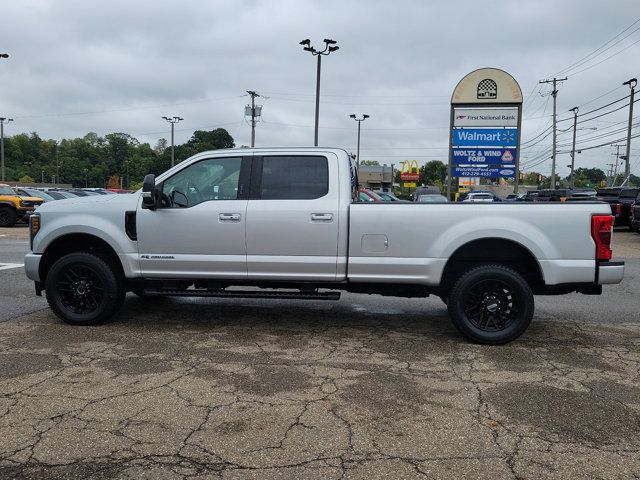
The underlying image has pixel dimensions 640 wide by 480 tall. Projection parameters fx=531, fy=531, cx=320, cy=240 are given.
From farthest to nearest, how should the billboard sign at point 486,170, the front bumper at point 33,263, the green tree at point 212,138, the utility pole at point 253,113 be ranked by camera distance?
the green tree at point 212,138
the utility pole at point 253,113
the billboard sign at point 486,170
the front bumper at point 33,263

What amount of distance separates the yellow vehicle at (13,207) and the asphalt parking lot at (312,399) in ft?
56.9

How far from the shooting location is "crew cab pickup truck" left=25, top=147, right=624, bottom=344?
518 centimetres

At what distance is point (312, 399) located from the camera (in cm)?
393

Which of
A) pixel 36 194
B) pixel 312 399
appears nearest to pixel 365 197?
pixel 312 399

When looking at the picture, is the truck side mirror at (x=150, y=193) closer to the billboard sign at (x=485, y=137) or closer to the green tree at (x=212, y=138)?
the billboard sign at (x=485, y=137)

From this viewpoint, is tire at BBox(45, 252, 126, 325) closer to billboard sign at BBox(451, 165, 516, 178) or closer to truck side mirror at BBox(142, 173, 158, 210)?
truck side mirror at BBox(142, 173, 158, 210)

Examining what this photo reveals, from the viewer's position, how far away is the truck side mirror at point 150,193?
214 inches

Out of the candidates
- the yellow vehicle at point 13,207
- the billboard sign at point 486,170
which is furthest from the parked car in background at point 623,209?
the yellow vehicle at point 13,207

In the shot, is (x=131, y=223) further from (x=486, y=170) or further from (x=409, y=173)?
(x=409, y=173)

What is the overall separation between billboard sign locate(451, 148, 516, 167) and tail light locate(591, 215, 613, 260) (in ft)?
45.4

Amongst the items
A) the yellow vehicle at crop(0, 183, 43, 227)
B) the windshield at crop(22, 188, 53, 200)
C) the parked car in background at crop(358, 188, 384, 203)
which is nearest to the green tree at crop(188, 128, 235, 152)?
the windshield at crop(22, 188, 53, 200)

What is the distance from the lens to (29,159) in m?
129

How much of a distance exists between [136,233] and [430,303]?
162 inches

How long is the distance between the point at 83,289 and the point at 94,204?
953 millimetres
